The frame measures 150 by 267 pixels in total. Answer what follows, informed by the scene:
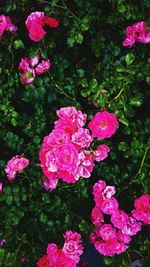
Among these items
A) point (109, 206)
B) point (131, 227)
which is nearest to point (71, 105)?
point (109, 206)

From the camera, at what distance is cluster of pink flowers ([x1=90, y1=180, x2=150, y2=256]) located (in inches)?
67.3

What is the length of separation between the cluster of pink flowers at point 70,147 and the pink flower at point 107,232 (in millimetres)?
301

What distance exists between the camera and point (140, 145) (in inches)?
67.9

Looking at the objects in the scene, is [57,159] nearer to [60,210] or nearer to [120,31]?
[60,210]

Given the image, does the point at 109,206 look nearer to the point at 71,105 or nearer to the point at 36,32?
the point at 71,105

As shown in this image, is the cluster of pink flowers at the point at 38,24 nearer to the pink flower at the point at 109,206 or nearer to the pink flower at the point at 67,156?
the pink flower at the point at 67,156

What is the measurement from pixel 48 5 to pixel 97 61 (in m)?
0.30

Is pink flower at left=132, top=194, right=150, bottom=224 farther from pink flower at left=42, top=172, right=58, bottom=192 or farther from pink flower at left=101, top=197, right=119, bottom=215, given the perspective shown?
pink flower at left=42, top=172, right=58, bottom=192

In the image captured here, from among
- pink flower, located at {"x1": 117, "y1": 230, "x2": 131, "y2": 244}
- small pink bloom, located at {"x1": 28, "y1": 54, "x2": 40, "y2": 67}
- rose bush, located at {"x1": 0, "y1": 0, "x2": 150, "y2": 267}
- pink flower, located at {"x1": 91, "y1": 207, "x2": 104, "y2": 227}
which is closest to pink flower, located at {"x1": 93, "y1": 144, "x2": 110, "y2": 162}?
rose bush, located at {"x1": 0, "y1": 0, "x2": 150, "y2": 267}

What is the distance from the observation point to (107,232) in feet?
5.70

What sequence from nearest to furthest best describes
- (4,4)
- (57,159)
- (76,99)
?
(57,159), (76,99), (4,4)

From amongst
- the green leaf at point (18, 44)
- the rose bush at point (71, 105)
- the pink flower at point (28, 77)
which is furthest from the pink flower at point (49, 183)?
the green leaf at point (18, 44)

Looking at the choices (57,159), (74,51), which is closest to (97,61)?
(74,51)

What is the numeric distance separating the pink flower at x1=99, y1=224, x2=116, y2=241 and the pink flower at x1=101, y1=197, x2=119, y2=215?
0.20 ft
